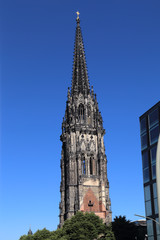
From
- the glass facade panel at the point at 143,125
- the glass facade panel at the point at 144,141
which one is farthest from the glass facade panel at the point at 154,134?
the glass facade panel at the point at 143,125

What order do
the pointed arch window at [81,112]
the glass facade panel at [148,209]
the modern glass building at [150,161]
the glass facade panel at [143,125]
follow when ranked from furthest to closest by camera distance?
the pointed arch window at [81,112]
the glass facade panel at [143,125]
the glass facade panel at [148,209]
the modern glass building at [150,161]

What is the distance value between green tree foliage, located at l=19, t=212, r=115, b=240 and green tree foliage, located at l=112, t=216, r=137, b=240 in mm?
1890

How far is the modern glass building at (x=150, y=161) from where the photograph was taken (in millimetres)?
45312

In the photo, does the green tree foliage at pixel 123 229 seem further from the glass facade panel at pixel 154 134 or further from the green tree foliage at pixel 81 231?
the glass facade panel at pixel 154 134

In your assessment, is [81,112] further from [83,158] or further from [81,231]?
[81,231]

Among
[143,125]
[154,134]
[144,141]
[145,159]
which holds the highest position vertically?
[143,125]

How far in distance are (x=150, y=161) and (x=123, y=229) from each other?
29200 millimetres

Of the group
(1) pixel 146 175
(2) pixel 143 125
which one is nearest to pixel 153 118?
(2) pixel 143 125

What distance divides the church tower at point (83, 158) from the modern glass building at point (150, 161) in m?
46.9

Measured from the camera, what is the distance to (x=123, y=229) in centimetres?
7181

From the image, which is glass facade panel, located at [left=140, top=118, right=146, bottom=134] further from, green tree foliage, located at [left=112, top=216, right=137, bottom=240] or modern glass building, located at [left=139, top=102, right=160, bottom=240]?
green tree foliage, located at [left=112, top=216, right=137, bottom=240]

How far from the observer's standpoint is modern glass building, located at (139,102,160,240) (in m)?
45.3

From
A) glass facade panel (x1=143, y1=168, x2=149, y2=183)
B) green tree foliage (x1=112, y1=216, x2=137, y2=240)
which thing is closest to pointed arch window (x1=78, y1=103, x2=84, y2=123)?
green tree foliage (x1=112, y1=216, x2=137, y2=240)

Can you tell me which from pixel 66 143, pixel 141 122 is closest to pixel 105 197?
pixel 66 143
